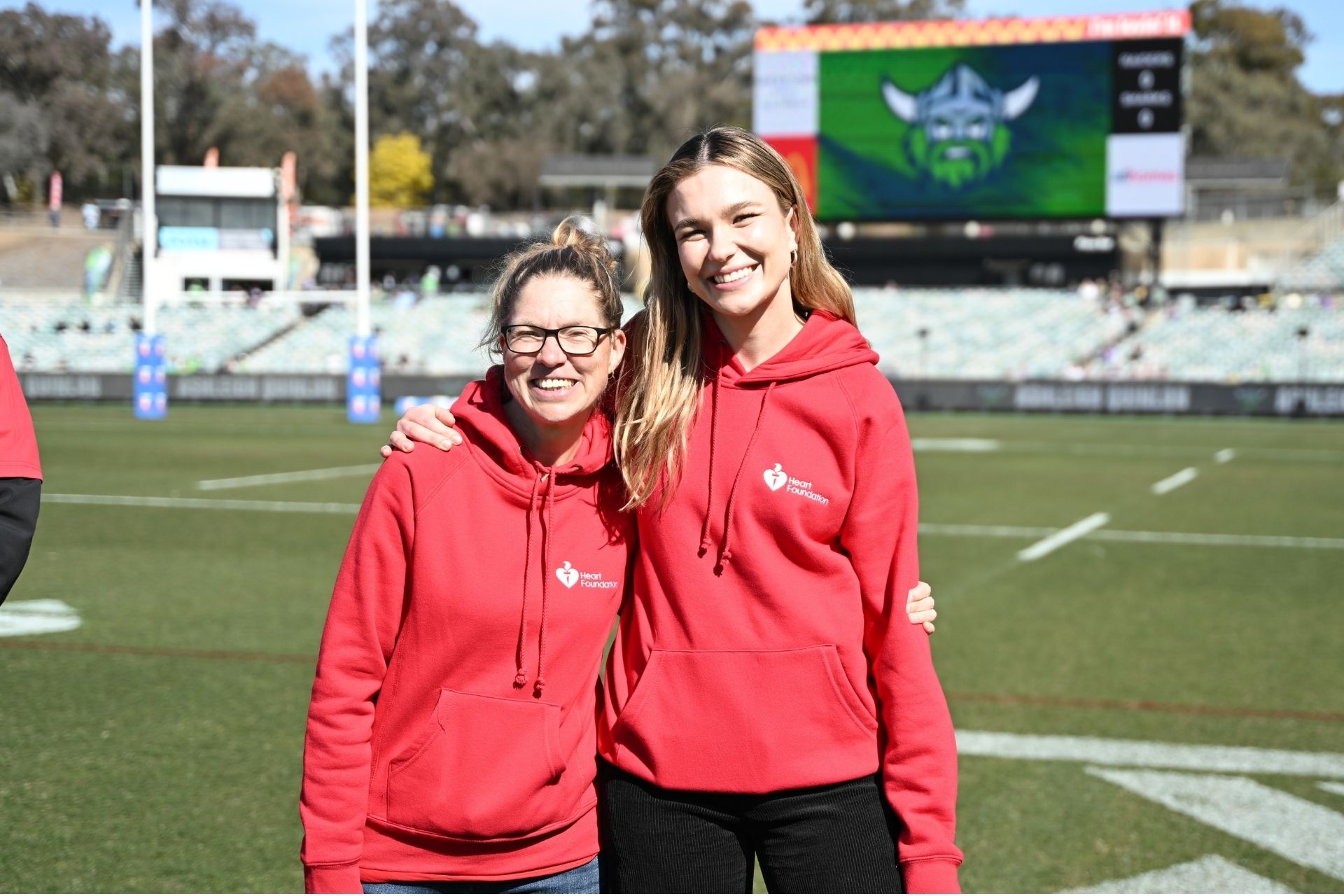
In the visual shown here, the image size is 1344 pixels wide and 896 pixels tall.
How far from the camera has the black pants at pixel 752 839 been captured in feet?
8.18

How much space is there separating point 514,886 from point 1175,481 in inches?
639

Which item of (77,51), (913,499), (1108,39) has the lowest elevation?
(913,499)

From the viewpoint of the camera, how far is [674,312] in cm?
266

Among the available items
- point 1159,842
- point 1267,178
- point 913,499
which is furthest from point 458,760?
point 1267,178

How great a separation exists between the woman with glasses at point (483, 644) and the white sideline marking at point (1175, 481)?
14.7 meters

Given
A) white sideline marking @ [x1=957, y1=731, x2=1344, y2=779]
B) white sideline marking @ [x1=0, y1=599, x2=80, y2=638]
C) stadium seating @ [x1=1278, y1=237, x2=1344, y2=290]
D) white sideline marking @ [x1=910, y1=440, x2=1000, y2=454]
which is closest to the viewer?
white sideline marking @ [x1=957, y1=731, x2=1344, y2=779]

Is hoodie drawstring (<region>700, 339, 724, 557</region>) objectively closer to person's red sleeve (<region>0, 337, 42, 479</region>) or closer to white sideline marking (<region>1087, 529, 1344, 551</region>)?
person's red sleeve (<region>0, 337, 42, 479</region>)

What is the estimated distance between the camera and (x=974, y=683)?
705 centimetres

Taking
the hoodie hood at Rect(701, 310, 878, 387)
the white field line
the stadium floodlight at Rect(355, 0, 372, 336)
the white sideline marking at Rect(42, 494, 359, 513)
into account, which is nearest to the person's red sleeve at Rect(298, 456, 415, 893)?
the hoodie hood at Rect(701, 310, 878, 387)

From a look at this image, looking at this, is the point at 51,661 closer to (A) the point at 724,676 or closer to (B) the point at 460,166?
(A) the point at 724,676

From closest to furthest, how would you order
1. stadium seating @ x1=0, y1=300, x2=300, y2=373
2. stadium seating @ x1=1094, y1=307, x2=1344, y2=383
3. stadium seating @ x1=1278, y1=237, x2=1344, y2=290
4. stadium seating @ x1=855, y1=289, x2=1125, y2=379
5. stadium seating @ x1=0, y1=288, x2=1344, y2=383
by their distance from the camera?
stadium seating @ x1=1094, y1=307, x2=1344, y2=383 < stadium seating @ x1=0, y1=288, x2=1344, y2=383 < stadium seating @ x1=855, y1=289, x2=1125, y2=379 < stadium seating @ x1=0, y1=300, x2=300, y2=373 < stadium seating @ x1=1278, y1=237, x2=1344, y2=290

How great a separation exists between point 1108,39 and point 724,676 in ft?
114

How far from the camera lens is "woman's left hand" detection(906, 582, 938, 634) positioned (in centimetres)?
256

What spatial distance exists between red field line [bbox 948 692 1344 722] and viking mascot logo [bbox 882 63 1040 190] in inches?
1185
